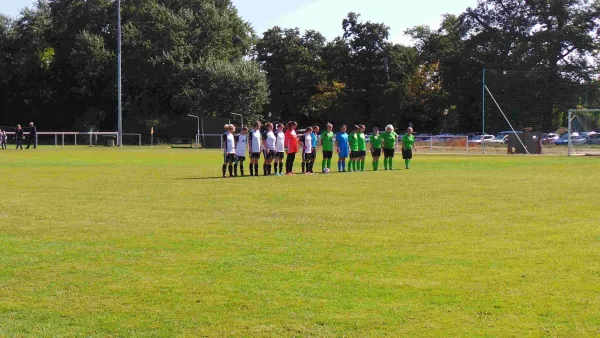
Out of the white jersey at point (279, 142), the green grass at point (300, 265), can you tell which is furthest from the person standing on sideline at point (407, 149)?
the green grass at point (300, 265)

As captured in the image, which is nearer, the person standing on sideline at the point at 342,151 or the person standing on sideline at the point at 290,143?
the person standing on sideline at the point at 290,143

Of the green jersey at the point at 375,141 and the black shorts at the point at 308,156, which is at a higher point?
the green jersey at the point at 375,141

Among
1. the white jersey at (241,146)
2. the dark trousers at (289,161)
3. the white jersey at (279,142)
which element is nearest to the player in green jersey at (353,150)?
the dark trousers at (289,161)

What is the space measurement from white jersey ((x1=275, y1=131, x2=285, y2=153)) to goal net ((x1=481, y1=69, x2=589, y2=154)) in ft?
83.5

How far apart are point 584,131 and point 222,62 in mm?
32929

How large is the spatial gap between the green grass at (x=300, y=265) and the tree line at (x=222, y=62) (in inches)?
2073

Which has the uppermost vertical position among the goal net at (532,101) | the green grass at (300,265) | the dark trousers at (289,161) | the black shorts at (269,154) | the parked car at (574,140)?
the goal net at (532,101)

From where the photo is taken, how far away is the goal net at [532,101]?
163ft

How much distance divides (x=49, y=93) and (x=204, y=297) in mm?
73141

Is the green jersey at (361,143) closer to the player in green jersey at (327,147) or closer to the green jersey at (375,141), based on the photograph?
the green jersey at (375,141)

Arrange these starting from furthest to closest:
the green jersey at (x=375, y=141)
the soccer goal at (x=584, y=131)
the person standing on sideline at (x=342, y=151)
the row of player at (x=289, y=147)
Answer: the soccer goal at (x=584, y=131) → the green jersey at (x=375, y=141) → the person standing on sideline at (x=342, y=151) → the row of player at (x=289, y=147)

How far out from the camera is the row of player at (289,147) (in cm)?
2470

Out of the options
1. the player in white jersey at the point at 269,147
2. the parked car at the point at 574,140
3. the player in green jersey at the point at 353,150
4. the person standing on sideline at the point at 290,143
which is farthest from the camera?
the parked car at the point at 574,140

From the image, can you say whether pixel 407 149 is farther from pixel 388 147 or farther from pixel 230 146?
pixel 230 146
